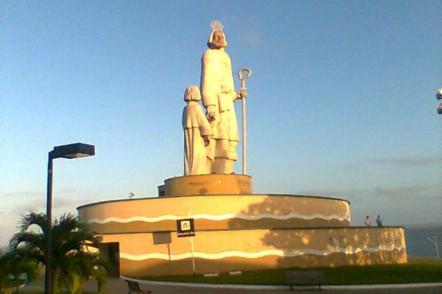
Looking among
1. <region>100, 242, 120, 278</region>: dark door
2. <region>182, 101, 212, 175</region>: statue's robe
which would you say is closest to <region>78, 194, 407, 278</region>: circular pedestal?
<region>100, 242, 120, 278</region>: dark door

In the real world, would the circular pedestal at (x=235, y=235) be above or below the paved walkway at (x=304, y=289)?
above

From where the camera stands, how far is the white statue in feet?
99.8

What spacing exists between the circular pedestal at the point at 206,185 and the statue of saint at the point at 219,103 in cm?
246

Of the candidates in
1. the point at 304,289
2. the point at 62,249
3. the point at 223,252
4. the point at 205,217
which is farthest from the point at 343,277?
the point at 62,249

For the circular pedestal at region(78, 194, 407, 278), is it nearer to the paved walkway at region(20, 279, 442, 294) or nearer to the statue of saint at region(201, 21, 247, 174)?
the paved walkway at region(20, 279, 442, 294)

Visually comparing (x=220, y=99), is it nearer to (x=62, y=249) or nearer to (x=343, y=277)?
(x=343, y=277)

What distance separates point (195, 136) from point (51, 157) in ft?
66.1

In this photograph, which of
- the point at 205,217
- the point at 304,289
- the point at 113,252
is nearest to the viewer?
the point at 304,289

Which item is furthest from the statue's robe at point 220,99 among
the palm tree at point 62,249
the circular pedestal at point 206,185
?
the palm tree at point 62,249

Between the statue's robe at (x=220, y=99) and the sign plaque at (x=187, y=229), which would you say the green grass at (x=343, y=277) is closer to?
the sign plaque at (x=187, y=229)

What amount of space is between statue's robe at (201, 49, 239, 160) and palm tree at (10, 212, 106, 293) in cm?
1895

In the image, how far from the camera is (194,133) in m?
30.6

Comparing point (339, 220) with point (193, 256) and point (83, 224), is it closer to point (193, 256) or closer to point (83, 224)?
point (193, 256)

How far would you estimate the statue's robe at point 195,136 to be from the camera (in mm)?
30484
